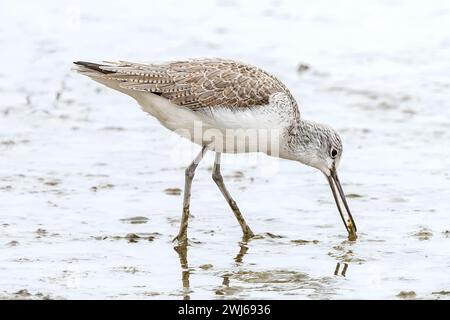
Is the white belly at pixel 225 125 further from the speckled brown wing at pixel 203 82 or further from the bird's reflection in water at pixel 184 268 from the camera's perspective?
the bird's reflection in water at pixel 184 268

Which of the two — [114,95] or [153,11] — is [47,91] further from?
[153,11]

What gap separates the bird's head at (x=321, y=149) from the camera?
35.7 ft

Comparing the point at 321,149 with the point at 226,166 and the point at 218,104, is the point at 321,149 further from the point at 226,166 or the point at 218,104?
the point at 226,166

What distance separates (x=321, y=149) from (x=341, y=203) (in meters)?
0.56

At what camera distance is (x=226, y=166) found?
41.4 feet

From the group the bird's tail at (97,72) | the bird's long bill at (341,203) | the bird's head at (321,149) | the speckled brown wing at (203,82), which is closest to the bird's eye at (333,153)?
the bird's head at (321,149)

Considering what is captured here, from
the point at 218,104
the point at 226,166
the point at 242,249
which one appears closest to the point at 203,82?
→ the point at 218,104

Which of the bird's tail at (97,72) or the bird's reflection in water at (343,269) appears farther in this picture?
the bird's tail at (97,72)

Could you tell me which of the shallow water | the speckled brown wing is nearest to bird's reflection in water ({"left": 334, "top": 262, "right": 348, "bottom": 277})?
the shallow water

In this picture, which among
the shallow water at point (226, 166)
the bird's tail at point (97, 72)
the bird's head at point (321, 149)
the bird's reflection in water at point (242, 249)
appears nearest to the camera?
the shallow water at point (226, 166)

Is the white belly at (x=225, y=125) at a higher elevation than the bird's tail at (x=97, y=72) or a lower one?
lower

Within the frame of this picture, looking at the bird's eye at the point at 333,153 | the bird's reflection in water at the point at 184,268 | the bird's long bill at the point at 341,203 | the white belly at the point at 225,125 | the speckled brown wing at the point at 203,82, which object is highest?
the speckled brown wing at the point at 203,82

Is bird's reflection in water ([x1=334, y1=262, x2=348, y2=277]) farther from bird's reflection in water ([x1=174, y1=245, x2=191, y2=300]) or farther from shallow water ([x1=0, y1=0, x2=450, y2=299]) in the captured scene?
bird's reflection in water ([x1=174, y1=245, x2=191, y2=300])

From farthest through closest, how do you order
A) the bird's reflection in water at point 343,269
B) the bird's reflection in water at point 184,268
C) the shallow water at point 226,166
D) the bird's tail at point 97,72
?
1. the bird's tail at point 97,72
2. the bird's reflection in water at point 343,269
3. the shallow water at point 226,166
4. the bird's reflection in water at point 184,268
